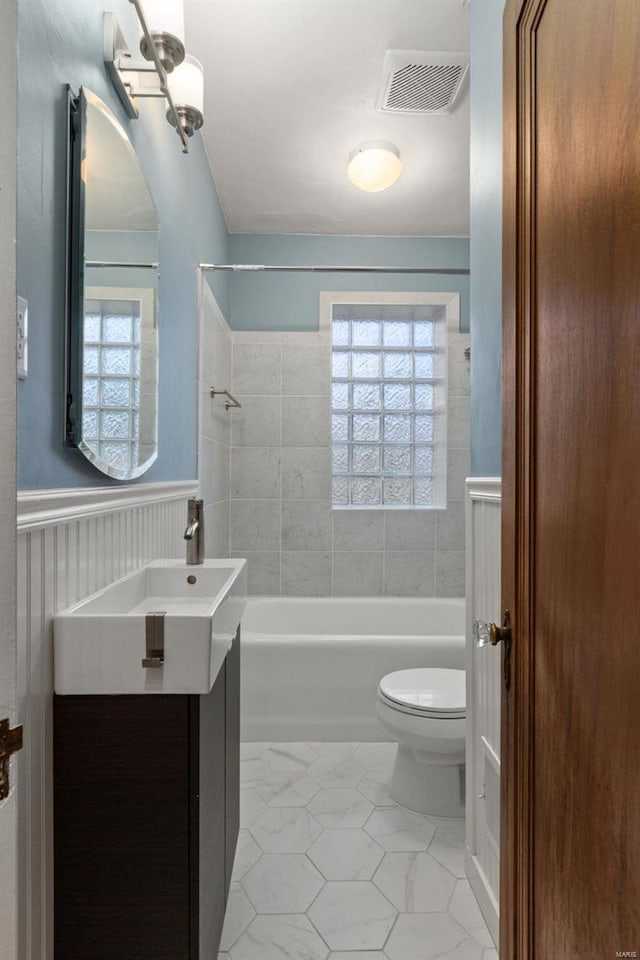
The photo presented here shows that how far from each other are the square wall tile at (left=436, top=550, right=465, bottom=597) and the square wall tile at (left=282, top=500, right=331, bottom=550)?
0.71 meters

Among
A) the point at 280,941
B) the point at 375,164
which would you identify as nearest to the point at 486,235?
the point at 375,164

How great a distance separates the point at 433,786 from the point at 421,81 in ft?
8.39

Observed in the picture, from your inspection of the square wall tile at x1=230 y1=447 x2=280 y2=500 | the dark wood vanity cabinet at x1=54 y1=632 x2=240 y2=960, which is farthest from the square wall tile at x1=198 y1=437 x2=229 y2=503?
the dark wood vanity cabinet at x1=54 y1=632 x2=240 y2=960

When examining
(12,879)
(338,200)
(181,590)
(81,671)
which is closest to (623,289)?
(12,879)

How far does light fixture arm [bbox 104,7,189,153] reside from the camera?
1274 millimetres

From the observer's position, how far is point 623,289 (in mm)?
551

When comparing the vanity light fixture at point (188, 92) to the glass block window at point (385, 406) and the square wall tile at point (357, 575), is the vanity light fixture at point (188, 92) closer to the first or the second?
the glass block window at point (385, 406)

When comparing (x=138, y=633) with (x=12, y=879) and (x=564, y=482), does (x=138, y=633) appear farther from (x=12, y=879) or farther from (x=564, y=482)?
(x=564, y=482)

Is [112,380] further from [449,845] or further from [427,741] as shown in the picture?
[449,845]

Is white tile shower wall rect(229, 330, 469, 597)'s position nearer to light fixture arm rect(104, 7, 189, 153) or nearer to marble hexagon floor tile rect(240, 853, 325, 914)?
marble hexagon floor tile rect(240, 853, 325, 914)

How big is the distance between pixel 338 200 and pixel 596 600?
2931 millimetres

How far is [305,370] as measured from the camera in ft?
11.3

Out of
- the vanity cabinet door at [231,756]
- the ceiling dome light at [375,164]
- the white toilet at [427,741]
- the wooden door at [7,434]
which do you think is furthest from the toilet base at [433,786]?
the ceiling dome light at [375,164]

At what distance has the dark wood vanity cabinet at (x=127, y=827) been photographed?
1.01 m
